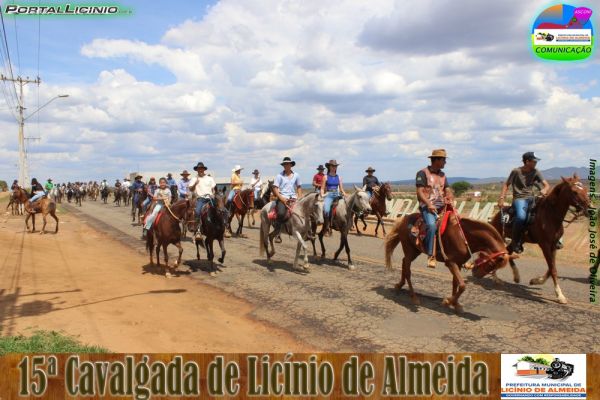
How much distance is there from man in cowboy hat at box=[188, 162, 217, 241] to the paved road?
147 centimetres

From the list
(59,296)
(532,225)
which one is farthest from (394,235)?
(59,296)

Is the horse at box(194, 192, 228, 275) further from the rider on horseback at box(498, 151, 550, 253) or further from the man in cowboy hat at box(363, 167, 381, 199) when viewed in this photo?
the man in cowboy hat at box(363, 167, 381, 199)

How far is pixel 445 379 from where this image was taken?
3871mm

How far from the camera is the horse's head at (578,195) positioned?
8.04 metres

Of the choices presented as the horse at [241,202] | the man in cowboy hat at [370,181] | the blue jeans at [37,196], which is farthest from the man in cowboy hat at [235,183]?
the blue jeans at [37,196]

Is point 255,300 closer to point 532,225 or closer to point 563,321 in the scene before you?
point 563,321

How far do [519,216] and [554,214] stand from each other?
74cm

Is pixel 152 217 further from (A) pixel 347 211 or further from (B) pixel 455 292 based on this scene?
(B) pixel 455 292

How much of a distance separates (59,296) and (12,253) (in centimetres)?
591

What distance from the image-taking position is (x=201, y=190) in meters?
11.8

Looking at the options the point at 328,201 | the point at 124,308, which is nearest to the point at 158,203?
the point at 124,308

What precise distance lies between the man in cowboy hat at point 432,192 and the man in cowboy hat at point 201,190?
19.8ft

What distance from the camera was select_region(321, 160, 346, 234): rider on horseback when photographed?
41.4ft

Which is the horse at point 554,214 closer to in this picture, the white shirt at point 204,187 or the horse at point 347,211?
the horse at point 347,211
